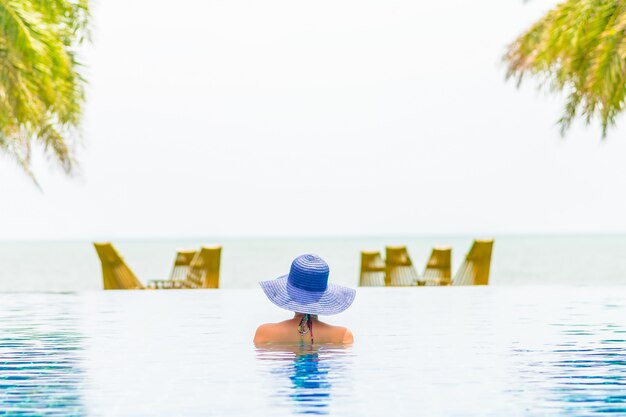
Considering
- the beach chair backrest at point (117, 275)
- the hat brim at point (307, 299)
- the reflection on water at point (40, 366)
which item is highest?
the hat brim at point (307, 299)

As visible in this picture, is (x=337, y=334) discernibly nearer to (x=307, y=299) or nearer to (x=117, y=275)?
(x=307, y=299)

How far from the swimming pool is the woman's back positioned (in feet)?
0.38

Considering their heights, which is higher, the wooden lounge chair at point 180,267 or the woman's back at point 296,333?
the woman's back at point 296,333

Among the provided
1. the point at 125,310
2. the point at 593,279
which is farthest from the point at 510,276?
the point at 125,310

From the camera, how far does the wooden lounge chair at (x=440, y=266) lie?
63.5ft

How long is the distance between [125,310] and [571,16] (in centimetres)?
688

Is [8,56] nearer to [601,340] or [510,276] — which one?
[601,340]

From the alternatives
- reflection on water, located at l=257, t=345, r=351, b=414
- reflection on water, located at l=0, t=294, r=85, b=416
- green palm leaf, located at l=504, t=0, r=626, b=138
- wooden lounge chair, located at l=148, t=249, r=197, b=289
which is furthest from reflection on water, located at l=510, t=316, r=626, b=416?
wooden lounge chair, located at l=148, t=249, r=197, b=289

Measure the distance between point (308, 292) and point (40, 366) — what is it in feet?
6.51

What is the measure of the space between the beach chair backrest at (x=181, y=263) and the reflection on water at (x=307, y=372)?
10.5m

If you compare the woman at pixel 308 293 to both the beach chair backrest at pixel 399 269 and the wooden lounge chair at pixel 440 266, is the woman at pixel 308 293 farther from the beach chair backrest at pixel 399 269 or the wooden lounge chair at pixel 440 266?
the beach chair backrest at pixel 399 269

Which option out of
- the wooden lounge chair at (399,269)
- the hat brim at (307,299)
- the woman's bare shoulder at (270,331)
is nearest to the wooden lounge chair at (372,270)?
the wooden lounge chair at (399,269)

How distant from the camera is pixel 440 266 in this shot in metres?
19.5

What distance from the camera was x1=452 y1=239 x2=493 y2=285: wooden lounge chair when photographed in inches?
754
